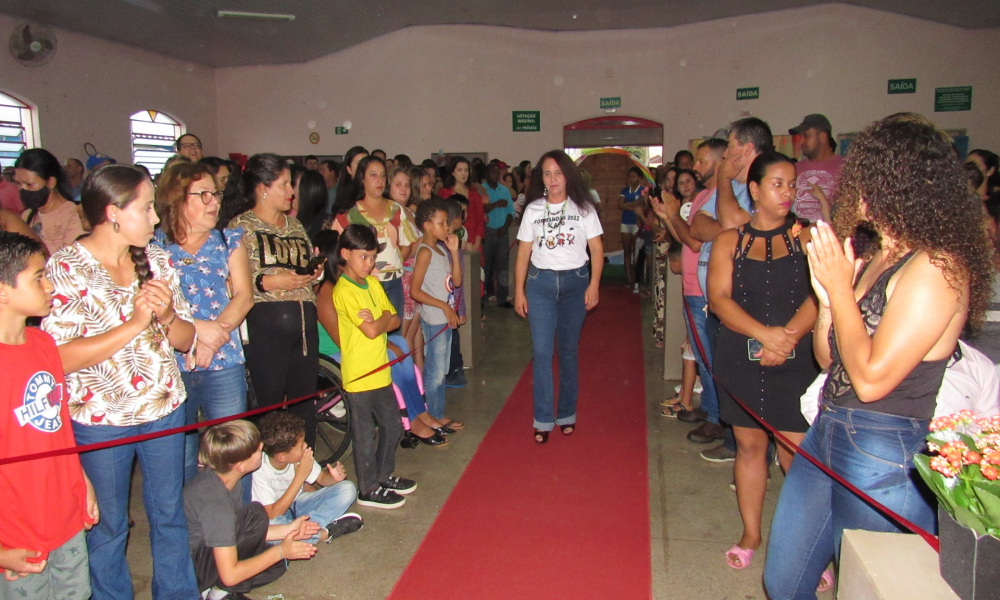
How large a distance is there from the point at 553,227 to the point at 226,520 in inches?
96.1

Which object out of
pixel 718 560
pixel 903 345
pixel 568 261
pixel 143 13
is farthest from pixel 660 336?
pixel 143 13

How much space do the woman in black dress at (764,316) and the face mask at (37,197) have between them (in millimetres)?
4156

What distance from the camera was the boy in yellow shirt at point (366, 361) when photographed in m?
3.44

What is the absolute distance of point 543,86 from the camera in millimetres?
14125

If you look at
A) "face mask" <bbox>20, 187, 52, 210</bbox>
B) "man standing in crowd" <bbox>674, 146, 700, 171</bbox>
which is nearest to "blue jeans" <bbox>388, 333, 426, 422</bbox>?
"face mask" <bbox>20, 187, 52, 210</bbox>

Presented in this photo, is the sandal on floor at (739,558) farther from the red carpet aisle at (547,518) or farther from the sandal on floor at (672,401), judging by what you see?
the sandal on floor at (672,401)

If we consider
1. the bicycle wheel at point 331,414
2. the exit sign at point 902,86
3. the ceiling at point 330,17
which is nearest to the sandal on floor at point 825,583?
the bicycle wheel at point 331,414

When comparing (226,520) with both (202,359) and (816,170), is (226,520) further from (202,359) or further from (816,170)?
(816,170)

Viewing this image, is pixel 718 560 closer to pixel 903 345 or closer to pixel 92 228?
pixel 903 345

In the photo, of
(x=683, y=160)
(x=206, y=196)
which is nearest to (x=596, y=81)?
(x=683, y=160)

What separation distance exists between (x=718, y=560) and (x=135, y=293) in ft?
8.61

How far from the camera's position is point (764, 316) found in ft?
9.00

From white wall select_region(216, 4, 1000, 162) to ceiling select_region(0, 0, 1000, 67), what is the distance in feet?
1.11

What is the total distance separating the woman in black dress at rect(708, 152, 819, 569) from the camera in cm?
268
